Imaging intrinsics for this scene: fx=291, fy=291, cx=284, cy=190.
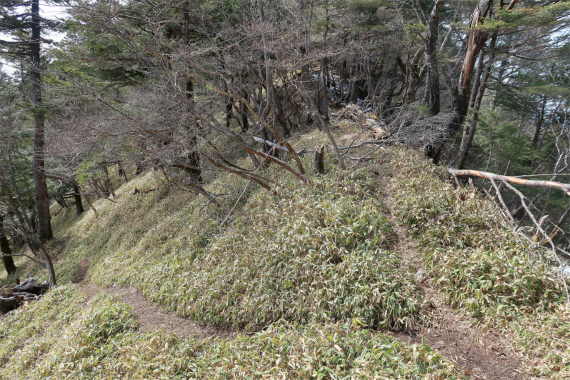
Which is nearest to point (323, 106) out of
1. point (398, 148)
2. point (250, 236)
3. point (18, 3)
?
point (398, 148)

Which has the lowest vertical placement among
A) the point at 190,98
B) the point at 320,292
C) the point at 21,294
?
the point at 21,294

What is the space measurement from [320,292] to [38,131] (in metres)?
13.7

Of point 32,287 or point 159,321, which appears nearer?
point 159,321

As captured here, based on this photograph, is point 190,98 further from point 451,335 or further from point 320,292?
point 451,335

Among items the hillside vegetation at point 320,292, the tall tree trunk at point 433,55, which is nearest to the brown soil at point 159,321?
the hillside vegetation at point 320,292

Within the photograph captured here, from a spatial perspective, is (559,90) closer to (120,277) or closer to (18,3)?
(120,277)

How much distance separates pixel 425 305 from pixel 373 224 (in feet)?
5.46

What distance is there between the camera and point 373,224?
5445mm

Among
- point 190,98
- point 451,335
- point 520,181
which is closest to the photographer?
point 451,335

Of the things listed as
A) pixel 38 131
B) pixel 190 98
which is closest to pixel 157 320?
pixel 190 98

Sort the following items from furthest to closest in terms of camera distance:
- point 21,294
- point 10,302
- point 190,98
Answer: point 21,294 < point 10,302 < point 190,98

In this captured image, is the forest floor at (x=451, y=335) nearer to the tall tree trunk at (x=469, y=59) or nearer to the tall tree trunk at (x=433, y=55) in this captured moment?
the tall tree trunk at (x=469, y=59)

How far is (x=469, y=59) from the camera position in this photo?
7.91 m

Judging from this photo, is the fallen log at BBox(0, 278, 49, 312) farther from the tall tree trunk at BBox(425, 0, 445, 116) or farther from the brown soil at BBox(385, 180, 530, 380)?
the tall tree trunk at BBox(425, 0, 445, 116)
